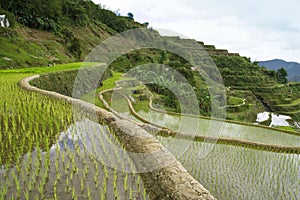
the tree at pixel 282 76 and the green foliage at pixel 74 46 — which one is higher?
the green foliage at pixel 74 46

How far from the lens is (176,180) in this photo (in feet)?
8.68

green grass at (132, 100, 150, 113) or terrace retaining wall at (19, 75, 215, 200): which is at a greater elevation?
terrace retaining wall at (19, 75, 215, 200)

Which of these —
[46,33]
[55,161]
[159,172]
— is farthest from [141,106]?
[46,33]

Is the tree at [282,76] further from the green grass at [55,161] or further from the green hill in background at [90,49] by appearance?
the green grass at [55,161]

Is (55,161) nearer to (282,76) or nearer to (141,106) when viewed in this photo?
(141,106)

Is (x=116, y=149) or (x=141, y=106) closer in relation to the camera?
(x=116, y=149)

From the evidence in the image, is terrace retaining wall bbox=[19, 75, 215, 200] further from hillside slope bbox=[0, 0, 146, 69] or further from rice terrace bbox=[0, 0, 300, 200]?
hillside slope bbox=[0, 0, 146, 69]

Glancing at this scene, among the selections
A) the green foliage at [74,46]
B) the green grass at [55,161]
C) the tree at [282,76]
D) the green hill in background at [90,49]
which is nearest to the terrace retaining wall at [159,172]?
the green grass at [55,161]

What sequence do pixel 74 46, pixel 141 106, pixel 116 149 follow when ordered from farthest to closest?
pixel 74 46, pixel 141 106, pixel 116 149

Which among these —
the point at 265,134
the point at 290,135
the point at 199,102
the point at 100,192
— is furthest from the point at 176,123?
the point at 199,102

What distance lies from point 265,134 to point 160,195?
28.8 ft

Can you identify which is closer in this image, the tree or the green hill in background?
the green hill in background

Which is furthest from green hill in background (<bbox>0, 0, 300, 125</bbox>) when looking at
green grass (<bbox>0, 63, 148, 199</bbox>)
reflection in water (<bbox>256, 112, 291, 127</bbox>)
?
green grass (<bbox>0, 63, 148, 199</bbox>)

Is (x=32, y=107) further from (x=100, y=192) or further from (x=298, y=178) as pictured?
(x=298, y=178)
